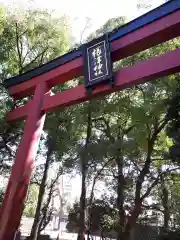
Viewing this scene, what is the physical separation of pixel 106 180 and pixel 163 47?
273 inches

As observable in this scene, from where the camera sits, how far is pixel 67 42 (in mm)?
9242

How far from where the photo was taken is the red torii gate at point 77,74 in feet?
13.4

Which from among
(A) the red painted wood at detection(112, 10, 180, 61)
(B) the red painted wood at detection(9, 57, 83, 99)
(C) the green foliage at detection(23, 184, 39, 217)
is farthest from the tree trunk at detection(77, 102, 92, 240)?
(C) the green foliage at detection(23, 184, 39, 217)

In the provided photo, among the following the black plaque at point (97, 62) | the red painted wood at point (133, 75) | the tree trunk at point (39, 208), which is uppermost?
the black plaque at point (97, 62)

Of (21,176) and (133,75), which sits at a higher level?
(133,75)

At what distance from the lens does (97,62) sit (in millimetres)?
4734

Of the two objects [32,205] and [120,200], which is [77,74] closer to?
[120,200]

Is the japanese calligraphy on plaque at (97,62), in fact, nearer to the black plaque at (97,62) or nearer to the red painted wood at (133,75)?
the black plaque at (97,62)

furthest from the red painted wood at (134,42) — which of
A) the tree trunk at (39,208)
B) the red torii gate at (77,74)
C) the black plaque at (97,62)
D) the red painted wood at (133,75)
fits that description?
the tree trunk at (39,208)

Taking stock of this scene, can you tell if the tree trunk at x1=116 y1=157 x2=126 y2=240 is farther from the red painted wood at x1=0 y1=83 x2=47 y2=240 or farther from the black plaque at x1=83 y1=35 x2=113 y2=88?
the black plaque at x1=83 y1=35 x2=113 y2=88

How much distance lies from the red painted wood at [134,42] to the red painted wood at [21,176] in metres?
0.62

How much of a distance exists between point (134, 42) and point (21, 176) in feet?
11.2

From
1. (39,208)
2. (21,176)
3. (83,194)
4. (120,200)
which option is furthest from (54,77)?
(120,200)

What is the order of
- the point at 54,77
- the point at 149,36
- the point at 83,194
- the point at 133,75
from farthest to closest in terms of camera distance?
1. the point at 83,194
2. the point at 54,77
3. the point at 149,36
4. the point at 133,75
